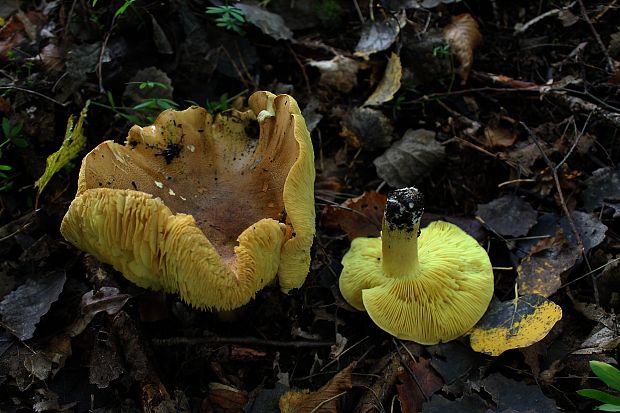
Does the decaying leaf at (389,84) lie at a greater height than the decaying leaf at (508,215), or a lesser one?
greater

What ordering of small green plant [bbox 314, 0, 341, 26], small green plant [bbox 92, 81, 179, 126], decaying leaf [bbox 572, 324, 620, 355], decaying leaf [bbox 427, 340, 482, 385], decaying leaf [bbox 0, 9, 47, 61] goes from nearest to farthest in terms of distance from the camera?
1. decaying leaf [bbox 572, 324, 620, 355]
2. decaying leaf [bbox 427, 340, 482, 385]
3. small green plant [bbox 92, 81, 179, 126]
4. decaying leaf [bbox 0, 9, 47, 61]
5. small green plant [bbox 314, 0, 341, 26]

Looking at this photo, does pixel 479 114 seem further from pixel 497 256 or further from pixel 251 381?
pixel 251 381

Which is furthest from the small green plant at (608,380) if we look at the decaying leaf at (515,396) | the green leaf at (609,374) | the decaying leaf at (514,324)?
the decaying leaf at (514,324)

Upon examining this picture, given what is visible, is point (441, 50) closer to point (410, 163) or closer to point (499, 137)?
point (499, 137)

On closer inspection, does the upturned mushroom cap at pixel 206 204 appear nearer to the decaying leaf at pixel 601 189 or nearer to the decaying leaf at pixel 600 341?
the decaying leaf at pixel 600 341

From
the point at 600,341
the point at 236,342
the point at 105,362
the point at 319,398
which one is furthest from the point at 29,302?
the point at 600,341

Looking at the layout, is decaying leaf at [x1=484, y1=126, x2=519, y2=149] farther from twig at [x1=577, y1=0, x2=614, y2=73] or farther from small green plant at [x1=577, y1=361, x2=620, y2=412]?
small green plant at [x1=577, y1=361, x2=620, y2=412]

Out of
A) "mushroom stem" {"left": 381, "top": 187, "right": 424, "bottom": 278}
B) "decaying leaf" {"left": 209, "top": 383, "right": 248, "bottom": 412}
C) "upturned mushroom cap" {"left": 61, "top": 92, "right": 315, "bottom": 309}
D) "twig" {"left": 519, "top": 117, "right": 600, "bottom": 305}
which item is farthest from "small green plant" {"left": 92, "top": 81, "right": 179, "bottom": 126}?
"twig" {"left": 519, "top": 117, "right": 600, "bottom": 305}
